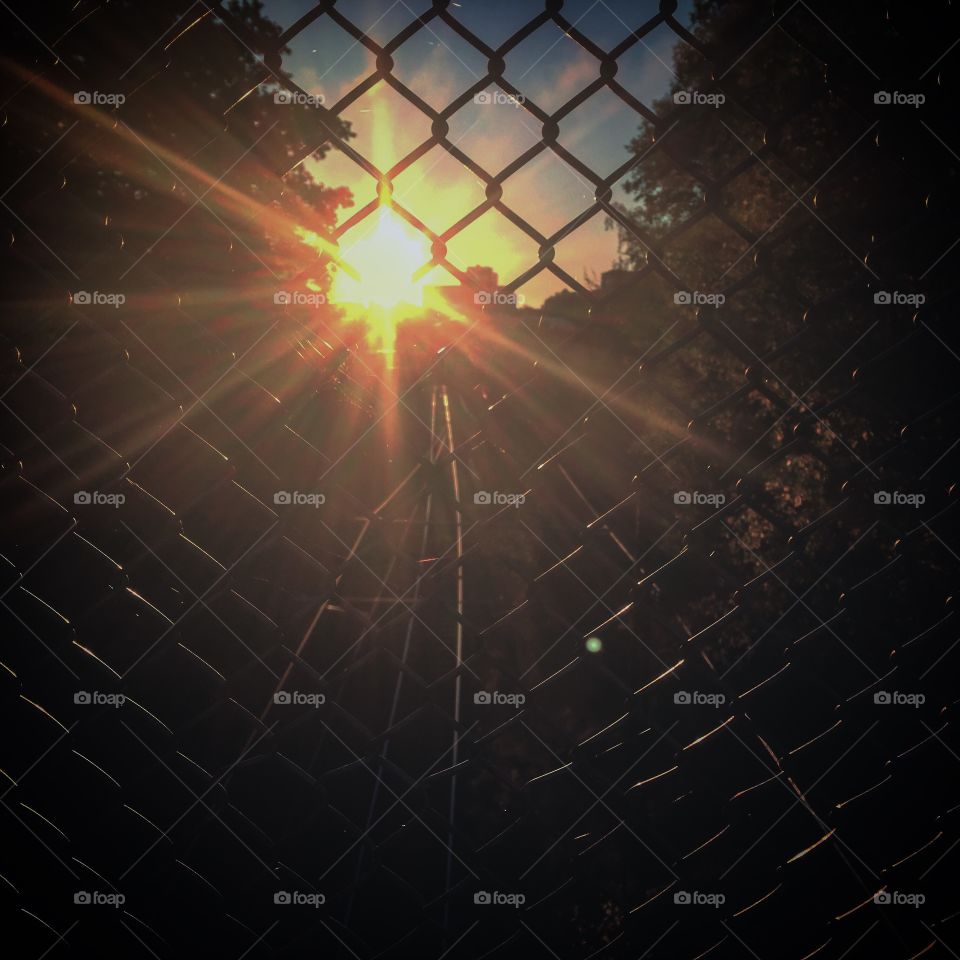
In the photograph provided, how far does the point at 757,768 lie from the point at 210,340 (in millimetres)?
3154

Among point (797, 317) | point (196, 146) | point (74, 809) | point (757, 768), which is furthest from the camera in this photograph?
point (797, 317)

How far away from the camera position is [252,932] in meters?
1.63

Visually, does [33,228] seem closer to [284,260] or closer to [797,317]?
[284,260]

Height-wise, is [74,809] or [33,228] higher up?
[33,228]

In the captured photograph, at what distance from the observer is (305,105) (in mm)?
1348

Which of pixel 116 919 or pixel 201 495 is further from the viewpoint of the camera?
pixel 116 919

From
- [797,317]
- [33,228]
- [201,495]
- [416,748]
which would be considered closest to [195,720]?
[201,495]

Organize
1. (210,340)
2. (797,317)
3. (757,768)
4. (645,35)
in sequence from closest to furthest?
(645,35) → (210,340) → (757,768) → (797,317)

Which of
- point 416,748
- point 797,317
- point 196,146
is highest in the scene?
point 797,317

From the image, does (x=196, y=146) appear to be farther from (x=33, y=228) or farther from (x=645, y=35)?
(x=645, y=35)

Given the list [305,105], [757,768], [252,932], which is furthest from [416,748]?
[305,105]

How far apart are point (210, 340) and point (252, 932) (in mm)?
1524

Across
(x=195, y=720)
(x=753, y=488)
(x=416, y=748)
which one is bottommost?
(x=416, y=748)

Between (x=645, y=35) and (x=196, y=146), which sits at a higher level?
(x=645, y=35)
